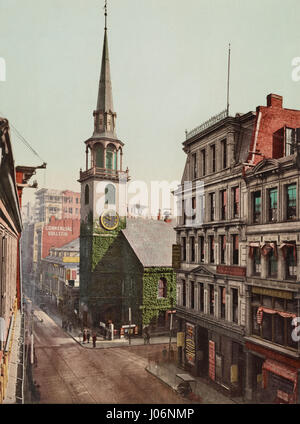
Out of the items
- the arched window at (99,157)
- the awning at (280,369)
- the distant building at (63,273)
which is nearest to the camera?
the awning at (280,369)

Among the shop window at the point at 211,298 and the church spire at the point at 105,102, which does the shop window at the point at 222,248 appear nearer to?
the shop window at the point at 211,298

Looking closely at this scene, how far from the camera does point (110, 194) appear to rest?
105 ft

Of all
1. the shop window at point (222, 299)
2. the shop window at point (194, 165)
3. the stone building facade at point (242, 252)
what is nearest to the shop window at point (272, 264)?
the stone building facade at point (242, 252)

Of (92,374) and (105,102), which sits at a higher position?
(105,102)

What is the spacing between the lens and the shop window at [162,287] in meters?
39.6

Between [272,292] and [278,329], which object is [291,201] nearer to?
[272,292]

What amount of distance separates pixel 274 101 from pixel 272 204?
261 inches

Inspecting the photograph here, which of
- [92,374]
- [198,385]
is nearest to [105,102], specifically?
[92,374]

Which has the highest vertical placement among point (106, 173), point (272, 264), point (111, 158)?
point (111, 158)

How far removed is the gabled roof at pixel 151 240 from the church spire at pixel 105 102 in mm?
14439

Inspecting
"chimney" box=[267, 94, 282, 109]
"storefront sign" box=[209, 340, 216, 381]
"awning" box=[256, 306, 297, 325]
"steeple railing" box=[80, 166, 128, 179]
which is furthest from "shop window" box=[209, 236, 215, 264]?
"chimney" box=[267, 94, 282, 109]

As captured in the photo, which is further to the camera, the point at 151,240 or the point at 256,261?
the point at 151,240

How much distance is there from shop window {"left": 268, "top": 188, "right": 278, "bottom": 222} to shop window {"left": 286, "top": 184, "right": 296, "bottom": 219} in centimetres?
100
